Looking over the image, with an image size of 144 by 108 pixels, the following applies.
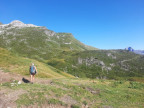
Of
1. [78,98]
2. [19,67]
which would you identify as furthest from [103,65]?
[78,98]

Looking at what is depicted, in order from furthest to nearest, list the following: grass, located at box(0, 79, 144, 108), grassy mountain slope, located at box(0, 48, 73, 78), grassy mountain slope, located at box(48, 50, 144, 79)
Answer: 1. grassy mountain slope, located at box(48, 50, 144, 79)
2. grassy mountain slope, located at box(0, 48, 73, 78)
3. grass, located at box(0, 79, 144, 108)

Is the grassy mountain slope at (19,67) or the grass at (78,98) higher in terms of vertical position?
the grassy mountain slope at (19,67)

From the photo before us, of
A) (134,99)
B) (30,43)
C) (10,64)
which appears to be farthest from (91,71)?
(30,43)

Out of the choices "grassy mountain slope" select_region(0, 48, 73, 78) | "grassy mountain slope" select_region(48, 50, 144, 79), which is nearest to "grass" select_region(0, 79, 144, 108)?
"grassy mountain slope" select_region(0, 48, 73, 78)

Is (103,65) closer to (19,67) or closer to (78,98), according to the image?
(19,67)

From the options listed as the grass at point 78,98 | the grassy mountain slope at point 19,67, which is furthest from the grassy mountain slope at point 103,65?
the grass at point 78,98

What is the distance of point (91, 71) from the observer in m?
109

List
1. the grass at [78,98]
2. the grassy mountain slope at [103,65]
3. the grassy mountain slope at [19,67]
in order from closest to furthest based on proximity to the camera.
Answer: the grass at [78,98], the grassy mountain slope at [19,67], the grassy mountain slope at [103,65]

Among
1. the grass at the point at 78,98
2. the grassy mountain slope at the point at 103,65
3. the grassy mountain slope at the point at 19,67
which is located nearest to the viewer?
the grass at the point at 78,98

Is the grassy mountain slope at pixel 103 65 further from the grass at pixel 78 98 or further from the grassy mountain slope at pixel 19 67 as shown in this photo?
the grass at pixel 78 98

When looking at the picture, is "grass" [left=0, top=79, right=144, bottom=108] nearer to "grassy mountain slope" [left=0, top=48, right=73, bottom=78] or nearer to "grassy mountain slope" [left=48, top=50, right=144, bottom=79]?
"grassy mountain slope" [left=0, top=48, right=73, bottom=78]

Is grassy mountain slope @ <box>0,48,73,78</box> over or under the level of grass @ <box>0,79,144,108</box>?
over

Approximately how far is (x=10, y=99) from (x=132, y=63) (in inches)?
5020

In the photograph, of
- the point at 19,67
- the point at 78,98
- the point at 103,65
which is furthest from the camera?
the point at 103,65
